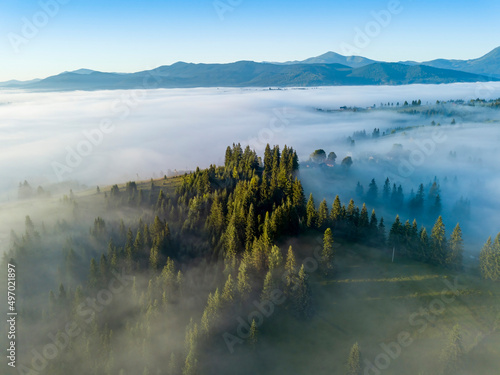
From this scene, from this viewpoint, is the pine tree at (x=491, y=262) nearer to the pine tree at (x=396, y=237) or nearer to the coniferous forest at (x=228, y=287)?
the coniferous forest at (x=228, y=287)

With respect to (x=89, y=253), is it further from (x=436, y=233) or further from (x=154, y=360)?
(x=436, y=233)

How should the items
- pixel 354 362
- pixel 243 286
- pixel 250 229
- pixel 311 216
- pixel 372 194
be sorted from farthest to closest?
pixel 372 194 → pixel 311 216 → pixel 250 229 → pixel 243 286 → pixel 354 362

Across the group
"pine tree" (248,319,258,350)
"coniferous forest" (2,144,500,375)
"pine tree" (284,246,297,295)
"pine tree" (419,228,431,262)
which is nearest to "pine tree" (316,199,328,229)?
"coniferous forest" (2,144,500,375)

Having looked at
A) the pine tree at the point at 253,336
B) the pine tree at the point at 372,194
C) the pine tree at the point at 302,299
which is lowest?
the pine tree at the point at 372,194

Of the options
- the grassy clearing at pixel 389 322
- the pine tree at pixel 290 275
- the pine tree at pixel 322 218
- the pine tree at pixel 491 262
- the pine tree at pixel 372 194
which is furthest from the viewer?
the pine tree at pixel 372 194

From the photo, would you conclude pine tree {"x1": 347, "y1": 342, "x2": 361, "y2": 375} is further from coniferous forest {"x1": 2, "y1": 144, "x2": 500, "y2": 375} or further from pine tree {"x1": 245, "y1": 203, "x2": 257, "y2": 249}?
pine tree {"x1": 245, "y1": 203, "x2": 257, "y2": 249}

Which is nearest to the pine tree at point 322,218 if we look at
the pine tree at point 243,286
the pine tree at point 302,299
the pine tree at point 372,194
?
the pine tree at point 302,299

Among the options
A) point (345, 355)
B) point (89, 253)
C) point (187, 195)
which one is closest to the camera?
point (345, 355)

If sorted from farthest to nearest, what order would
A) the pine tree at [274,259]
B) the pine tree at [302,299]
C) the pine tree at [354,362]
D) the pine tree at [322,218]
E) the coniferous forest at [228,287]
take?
1. the pine tree at [322,218]
2. the pine tree at [274,259]
3. the pine tree at [302,299]
4. the coniferous forest at [228,287]
5. the pine tree at [354,362]

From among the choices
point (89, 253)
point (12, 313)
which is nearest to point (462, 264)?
point (89, 253)

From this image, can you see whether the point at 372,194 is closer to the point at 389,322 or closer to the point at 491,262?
the point at 491,262

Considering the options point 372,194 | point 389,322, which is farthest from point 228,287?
point 372,194
